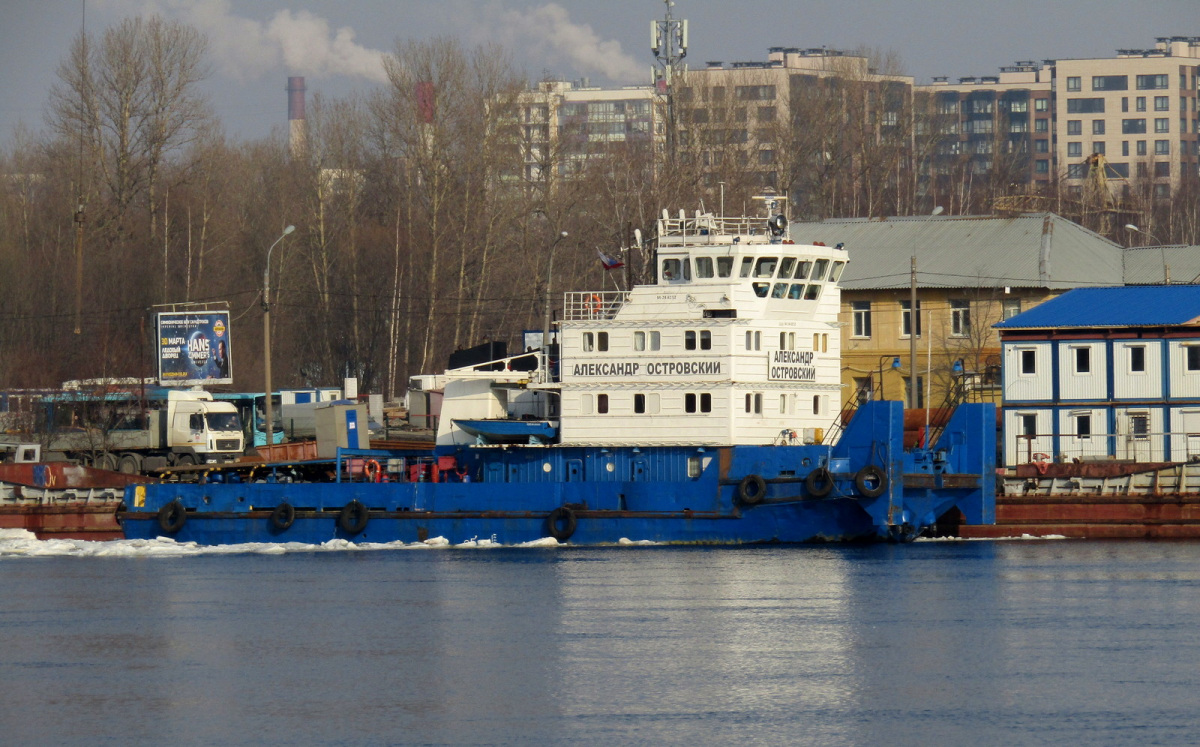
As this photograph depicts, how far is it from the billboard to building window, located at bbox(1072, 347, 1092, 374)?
84.2 ft

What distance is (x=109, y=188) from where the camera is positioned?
221 feet

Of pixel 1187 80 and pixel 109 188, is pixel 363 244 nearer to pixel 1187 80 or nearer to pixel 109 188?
pixel 109 188

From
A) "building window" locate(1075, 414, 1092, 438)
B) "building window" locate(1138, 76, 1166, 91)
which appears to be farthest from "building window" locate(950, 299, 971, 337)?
"building window" locate(1138, 76, 1166, 91)

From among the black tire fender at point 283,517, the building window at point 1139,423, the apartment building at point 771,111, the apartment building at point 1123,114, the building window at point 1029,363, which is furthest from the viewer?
the apartment building at point 1123,114

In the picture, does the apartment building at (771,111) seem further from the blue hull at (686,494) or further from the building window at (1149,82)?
the building window at (1149,82)

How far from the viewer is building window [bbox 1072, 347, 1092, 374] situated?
137 feet

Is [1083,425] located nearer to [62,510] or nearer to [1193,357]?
[1193,357]

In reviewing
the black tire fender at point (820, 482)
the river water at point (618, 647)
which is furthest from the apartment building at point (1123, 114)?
the river water at point (618, 647)

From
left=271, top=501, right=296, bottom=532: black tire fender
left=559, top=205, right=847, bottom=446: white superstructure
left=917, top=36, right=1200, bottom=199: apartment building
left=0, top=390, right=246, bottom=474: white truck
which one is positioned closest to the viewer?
left=559, top=205, right=847, bottom=446: white superstructure

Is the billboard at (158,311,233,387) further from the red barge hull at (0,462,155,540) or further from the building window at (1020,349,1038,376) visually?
the building window at (1020,349,1038,376)

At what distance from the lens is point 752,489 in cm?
3375

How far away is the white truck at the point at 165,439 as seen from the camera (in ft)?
151

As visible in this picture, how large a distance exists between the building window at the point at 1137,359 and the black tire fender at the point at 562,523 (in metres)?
15.9

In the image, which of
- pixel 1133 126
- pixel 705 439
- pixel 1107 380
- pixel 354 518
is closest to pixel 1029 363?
pixel 1107 380
